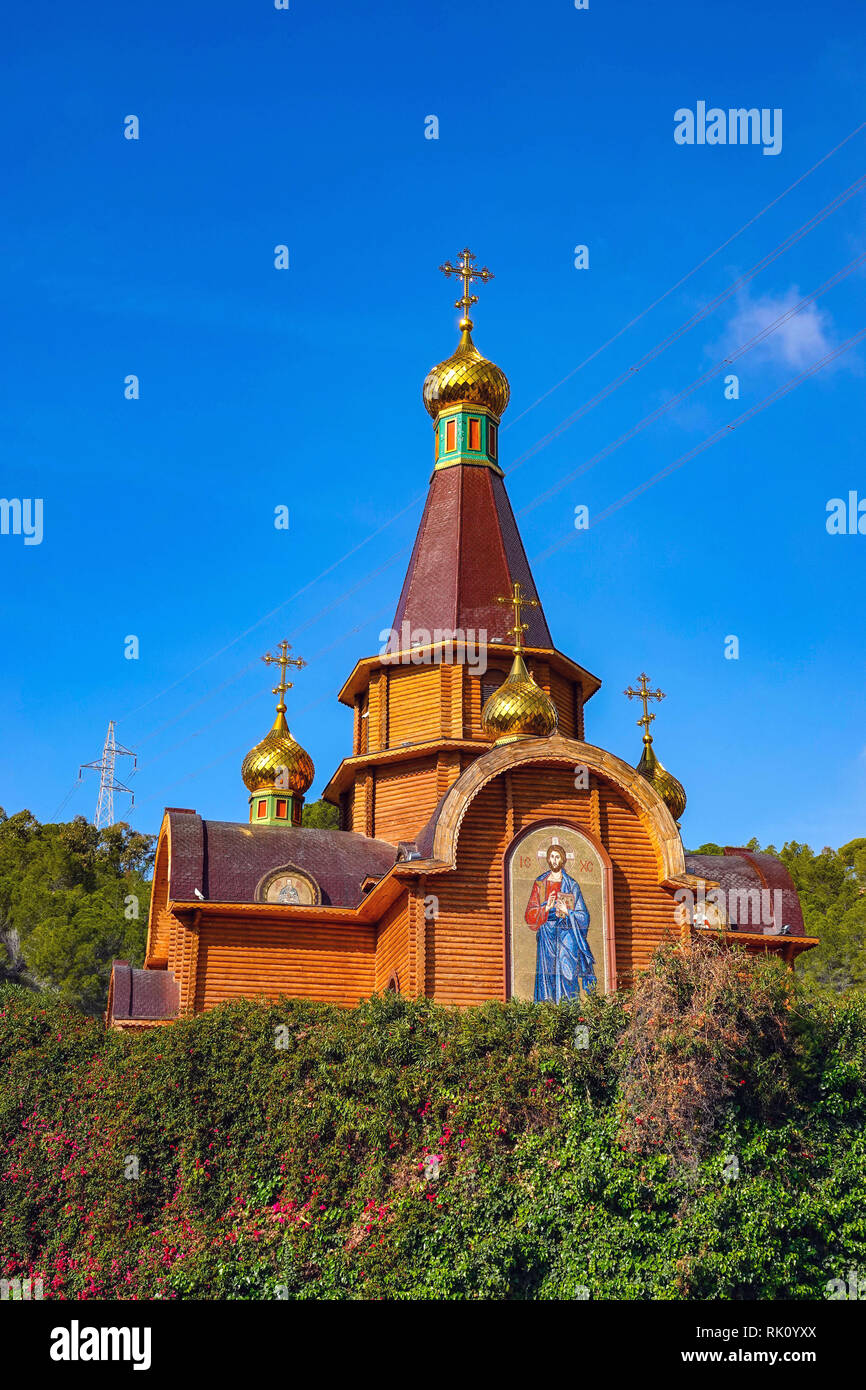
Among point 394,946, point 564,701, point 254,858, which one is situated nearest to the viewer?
point 394,946

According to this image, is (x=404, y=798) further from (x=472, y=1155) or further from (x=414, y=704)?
(x=472, y=1155)

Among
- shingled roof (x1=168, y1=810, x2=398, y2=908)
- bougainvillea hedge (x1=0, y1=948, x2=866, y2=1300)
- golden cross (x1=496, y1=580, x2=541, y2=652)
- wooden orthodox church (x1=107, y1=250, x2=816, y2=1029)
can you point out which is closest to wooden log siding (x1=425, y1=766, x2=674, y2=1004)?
wooden orthodox church (x1=107, y1=250, x2=816, y2=1029)

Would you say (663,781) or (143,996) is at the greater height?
(663,781)

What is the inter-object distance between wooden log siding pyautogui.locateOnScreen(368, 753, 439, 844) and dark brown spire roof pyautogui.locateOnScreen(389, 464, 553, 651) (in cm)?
215

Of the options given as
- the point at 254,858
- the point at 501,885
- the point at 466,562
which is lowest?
the point at 501,885

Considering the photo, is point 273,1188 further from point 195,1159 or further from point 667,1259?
point 667,1259

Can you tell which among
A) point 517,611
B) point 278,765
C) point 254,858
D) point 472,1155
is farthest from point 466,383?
point 472,1155

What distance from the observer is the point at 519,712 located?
1964 centimetres

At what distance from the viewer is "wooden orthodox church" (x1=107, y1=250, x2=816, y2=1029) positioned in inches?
695

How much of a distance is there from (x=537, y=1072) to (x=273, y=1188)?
2763mm

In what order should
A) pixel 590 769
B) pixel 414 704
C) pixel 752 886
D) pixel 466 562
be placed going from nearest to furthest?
pixel 590 769
pixel 752 886
pixel 414 704
pixel 466 562

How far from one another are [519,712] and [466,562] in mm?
4831

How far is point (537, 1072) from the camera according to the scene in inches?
516
